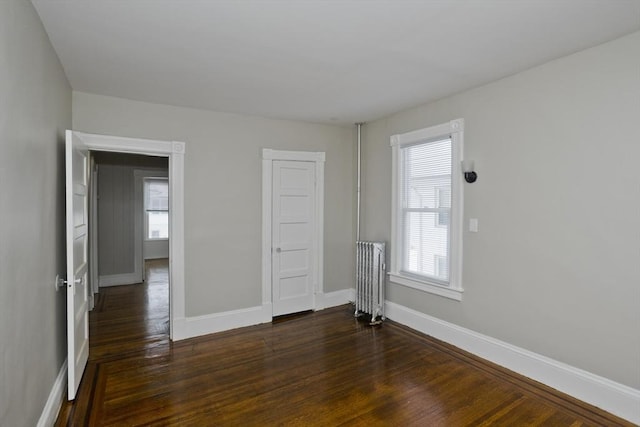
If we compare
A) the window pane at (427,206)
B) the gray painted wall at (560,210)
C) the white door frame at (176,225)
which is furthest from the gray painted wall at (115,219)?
the gray painted wall at (560,210)

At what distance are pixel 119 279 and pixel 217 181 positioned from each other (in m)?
3.84

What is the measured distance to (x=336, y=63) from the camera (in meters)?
2.69

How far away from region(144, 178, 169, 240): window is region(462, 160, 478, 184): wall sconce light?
27.7 feet

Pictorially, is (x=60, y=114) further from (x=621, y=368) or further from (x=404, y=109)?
(x=621, y=368)

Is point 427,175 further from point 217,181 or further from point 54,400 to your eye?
point 54,400

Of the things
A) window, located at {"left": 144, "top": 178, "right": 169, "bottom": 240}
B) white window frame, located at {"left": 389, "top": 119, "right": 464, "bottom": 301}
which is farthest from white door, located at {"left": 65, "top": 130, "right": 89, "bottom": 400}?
window, located at {"left": 144, "top": 178, "right": 169, "bottom": 240}

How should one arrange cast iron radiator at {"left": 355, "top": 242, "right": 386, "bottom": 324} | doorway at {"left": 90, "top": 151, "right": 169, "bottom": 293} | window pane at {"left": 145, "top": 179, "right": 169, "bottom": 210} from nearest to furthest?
cast iron radiator at {"left": 355, "top": 242, "right": 386, "bottom": 324} → doorway at {"left": 90, "top": 151, "right": 169, "bottom": 293} → window pane at {"left": 145, "top": 179, "right": 169, "bottom": 210}

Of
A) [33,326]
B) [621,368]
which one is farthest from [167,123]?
[621,368]

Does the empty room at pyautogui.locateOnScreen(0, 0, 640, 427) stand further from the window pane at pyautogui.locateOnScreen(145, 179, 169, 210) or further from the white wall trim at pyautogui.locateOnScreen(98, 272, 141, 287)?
the window pane at pyautogui.locateOnScreen(145, 179, 169, 210)

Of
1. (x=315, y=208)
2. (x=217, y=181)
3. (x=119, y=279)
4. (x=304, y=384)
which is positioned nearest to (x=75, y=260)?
(x=217, y=181)

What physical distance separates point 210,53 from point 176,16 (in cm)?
48

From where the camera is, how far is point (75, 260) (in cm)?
267

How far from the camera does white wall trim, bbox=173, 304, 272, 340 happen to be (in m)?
3.77

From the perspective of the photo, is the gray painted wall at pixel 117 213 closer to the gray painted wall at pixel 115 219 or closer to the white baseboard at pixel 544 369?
the gray painted wall at pixel 115 219
